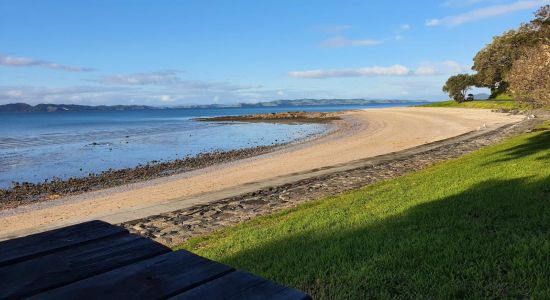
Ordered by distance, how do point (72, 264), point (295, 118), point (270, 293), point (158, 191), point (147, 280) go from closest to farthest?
1. point (270, 293)
2. point (147, 280)
3. point (72, 264)
4. point (158, 191)
5. point (295, 118)

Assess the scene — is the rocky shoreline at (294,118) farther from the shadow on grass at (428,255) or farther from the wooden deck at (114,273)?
the wooden deck at (114,273)

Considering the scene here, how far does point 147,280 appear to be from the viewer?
211 cm

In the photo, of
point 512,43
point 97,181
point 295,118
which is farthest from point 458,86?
point 97,181

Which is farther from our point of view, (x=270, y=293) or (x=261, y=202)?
(x=261, y=202)

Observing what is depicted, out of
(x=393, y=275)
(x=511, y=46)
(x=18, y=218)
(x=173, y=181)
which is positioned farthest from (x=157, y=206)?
(x=511, y=46)

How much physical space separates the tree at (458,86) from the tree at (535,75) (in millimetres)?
86141

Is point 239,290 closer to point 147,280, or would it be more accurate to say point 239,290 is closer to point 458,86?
point 147,280

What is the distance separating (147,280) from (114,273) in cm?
22

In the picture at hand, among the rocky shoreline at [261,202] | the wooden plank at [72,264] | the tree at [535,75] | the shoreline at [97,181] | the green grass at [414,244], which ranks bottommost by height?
the shoreline at [97,181]

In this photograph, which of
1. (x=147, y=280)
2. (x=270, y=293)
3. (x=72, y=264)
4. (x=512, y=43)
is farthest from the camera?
(x=512, y=43)

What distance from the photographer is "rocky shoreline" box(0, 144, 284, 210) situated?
1998cm

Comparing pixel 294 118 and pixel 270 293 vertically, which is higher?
pixel 270 293

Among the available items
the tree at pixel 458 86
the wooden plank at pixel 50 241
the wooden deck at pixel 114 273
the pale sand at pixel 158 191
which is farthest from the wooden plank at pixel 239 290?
the tree at pixel 458 86

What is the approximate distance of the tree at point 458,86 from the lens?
3695 inches
